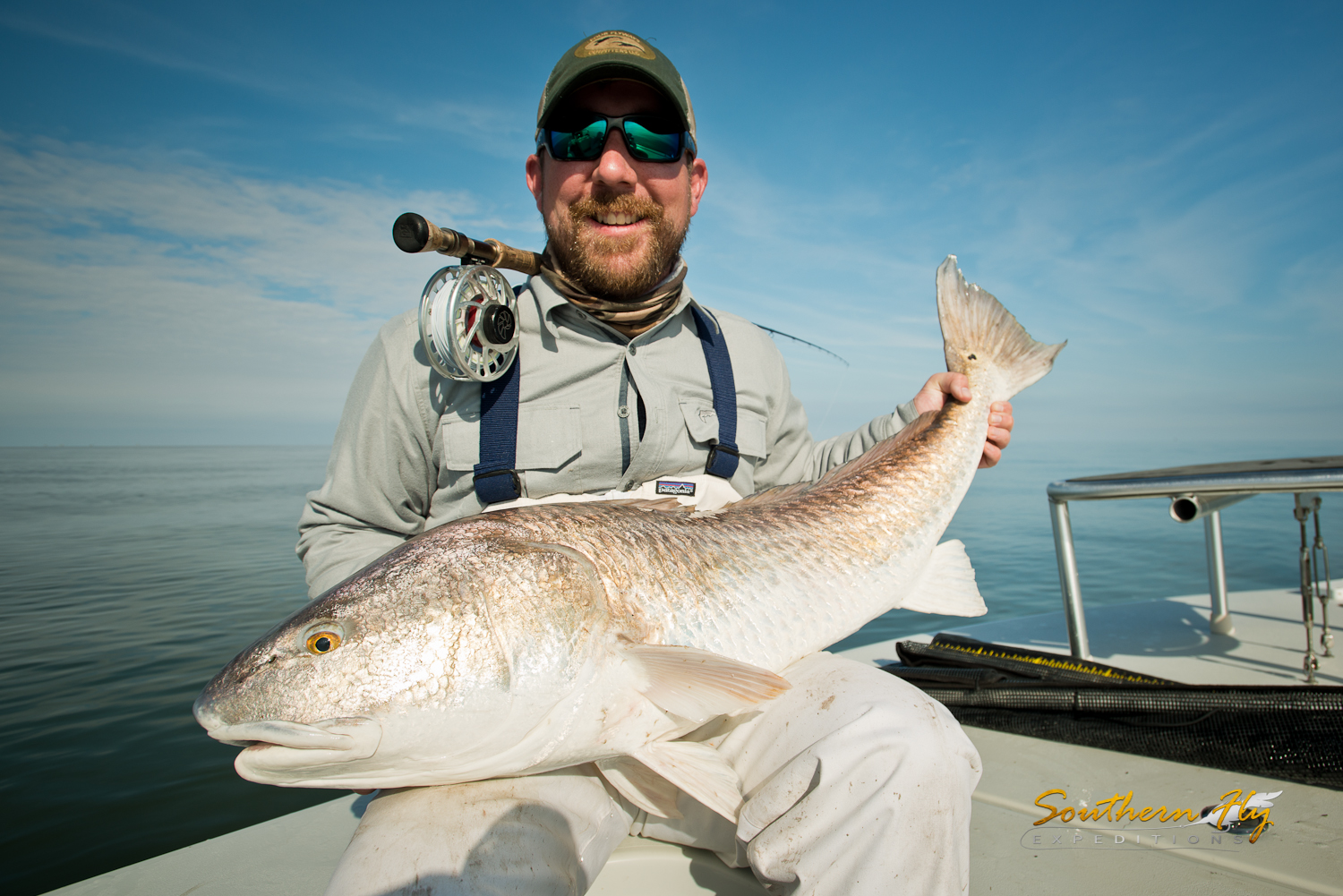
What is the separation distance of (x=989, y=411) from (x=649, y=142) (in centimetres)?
195

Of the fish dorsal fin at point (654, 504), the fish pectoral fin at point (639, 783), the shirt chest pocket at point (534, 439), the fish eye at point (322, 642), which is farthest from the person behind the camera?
the shirt chest pocket at point (534, 439)

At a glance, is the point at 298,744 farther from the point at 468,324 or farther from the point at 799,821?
the point at 468,324

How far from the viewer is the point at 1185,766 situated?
8.50 feet

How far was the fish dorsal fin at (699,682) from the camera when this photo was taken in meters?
1.66

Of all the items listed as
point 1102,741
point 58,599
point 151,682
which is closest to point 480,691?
point 1102,741

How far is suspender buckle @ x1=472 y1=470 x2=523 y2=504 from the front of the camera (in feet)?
7.73

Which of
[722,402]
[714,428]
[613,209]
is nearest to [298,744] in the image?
[714,428]

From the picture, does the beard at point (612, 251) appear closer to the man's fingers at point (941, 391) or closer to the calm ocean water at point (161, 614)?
the man's fingers at point (941, 391)

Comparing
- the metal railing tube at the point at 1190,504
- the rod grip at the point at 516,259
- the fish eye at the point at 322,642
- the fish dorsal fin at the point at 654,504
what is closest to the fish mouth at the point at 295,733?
the fish eye at the point at 322,642

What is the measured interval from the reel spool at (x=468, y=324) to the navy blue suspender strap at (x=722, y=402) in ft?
2.84

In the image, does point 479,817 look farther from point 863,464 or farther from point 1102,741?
point 1102,741

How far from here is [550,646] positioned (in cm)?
163

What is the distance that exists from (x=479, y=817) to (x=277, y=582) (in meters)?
8.41

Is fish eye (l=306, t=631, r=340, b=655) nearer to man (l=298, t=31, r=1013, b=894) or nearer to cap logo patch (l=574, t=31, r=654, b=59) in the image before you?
man (l=298, t=31, r=1013, b=894)
